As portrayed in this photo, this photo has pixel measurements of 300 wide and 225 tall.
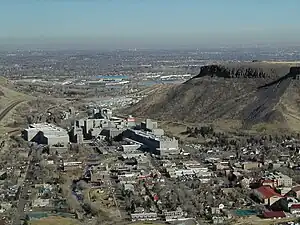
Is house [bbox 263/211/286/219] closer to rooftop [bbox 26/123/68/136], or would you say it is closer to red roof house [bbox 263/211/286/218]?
red roof house [bbox 263/211/286/218]

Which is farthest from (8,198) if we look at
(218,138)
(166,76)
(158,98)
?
(166,76)

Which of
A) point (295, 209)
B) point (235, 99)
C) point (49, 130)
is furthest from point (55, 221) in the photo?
point (235, 99)

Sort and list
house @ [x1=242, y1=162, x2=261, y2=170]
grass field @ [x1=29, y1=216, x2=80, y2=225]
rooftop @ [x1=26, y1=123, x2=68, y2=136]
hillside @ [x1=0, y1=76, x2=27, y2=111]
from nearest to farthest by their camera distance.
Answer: grass field @ [x1=29, y1=216, x2=80, y2=225], house @ [x1=242, y1=162, x2=261, y2=170], rooftop @ [x1=26, y1=123, x2=68, y2=136], hillside @ [x1=0, y1=76, x2=27, y2=111]

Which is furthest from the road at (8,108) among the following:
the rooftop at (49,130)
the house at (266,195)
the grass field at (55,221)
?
the house at (266,195)

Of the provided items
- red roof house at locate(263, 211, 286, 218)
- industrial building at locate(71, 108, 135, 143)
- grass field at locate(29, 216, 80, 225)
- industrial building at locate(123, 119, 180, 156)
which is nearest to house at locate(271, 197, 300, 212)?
red roof house at locate(263, 211, 286, 218)

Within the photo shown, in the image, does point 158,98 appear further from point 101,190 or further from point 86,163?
point 101,190

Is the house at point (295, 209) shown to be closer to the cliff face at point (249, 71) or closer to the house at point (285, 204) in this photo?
the house at point (285, 204)

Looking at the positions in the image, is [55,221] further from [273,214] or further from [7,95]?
[7,95]
